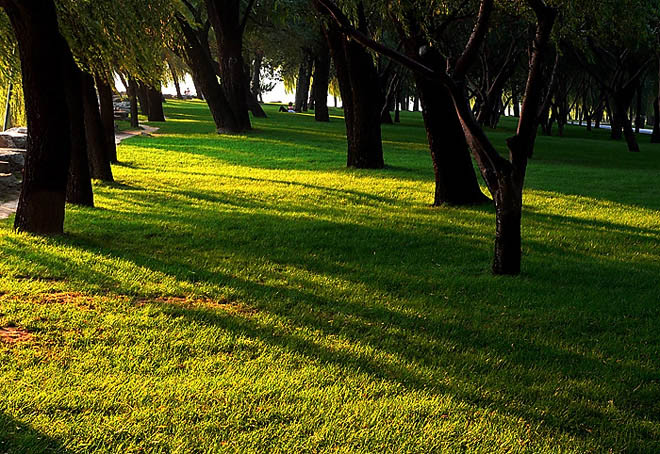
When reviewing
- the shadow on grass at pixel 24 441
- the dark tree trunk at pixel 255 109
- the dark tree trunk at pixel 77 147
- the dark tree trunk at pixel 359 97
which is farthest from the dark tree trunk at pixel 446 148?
the dark tree trunk at pixel 255 109

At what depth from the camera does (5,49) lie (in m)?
9.09

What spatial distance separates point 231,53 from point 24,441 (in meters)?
24.8

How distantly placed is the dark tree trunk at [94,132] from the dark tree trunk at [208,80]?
992 cm

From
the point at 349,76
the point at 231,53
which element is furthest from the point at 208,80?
the point at 349,76

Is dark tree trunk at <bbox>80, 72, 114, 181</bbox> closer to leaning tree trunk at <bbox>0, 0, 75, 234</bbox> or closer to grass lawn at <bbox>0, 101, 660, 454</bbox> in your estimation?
grass lawn at <bbox>0, 101, 660, 454</bbox>

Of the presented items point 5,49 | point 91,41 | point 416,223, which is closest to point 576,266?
point 416,223

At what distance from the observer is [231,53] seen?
88.1ft

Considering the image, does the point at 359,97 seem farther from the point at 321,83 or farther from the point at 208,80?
the point at 321,83

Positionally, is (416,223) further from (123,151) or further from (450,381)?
(123,151)

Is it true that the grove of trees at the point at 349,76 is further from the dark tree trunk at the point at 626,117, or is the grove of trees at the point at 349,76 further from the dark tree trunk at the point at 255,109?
the dark tree trunk at the point at 255,109

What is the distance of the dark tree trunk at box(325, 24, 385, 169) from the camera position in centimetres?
1490

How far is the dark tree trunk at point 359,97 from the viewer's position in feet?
48.9

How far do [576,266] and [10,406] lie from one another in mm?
5750

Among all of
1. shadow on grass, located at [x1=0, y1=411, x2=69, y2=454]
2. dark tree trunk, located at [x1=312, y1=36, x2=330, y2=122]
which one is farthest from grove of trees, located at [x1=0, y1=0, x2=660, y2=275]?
dark tree trunk, located at [x1=312, y1=36, x2=330, y2=122]
